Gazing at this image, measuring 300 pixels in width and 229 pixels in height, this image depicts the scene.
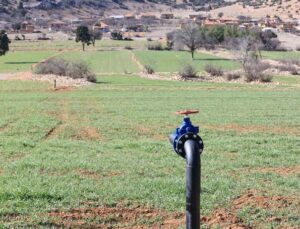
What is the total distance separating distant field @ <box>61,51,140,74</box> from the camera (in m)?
86.6

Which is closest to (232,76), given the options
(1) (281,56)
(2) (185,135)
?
(1) (281,56)

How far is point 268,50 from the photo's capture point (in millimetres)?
129875

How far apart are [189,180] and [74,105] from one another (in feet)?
111

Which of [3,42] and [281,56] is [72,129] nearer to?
[3,42]

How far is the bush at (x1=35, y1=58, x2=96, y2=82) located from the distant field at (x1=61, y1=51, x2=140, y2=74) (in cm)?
1013

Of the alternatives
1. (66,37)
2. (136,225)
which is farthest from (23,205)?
(66,37)

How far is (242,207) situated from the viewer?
11.2 metres

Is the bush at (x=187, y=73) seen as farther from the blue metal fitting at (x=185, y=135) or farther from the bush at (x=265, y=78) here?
the blue metal fitting at (x=185, y=135)

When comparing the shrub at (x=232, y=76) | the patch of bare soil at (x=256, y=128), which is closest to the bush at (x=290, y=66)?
the shrub at (x=232, y=76)

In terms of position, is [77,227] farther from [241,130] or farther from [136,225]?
[241,130]

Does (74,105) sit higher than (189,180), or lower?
lower

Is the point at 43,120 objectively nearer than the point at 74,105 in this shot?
Yes

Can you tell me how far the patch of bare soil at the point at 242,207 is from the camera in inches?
406

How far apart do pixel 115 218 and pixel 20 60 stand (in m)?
94.1
